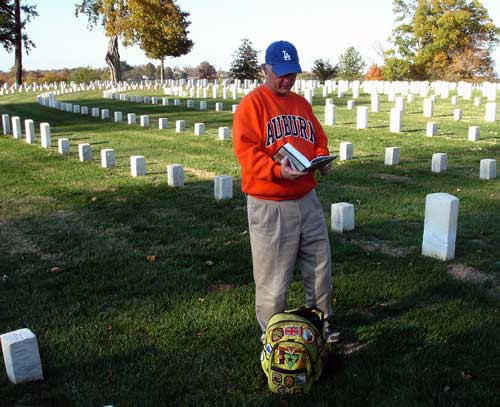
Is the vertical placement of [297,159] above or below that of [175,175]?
above

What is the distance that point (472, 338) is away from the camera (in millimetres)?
4121

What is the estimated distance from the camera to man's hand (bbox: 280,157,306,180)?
340 centimetres

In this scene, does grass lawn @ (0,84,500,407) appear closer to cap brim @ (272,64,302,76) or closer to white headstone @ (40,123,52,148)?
cap brim @ (272,64,302,76)

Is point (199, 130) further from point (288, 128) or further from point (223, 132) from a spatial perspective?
point (288, 128)

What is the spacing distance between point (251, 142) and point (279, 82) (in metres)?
0.43

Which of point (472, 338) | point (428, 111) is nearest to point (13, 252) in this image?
point (472, 338)

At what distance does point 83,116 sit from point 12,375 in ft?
65.2

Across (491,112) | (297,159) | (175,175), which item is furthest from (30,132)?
(297,159)

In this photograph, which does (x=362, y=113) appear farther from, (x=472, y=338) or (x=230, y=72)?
(x=230, y=72)

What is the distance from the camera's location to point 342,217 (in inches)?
266

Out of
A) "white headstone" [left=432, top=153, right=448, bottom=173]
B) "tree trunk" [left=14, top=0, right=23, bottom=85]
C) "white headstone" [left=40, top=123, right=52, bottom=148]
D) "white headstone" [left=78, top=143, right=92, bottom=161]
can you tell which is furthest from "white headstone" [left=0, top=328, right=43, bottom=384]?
"tree trunk" [left=14, top=0, right=23, bottom=85]

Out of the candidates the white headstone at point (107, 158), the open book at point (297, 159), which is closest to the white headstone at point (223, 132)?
the white headstone at point (107, 158)

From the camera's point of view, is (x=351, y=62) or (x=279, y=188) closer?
(x=279, y=188)

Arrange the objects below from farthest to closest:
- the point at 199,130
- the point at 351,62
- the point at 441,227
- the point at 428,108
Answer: the point at 351,62 < the point at 428,108 < the point at 199,130 < the point at 441,227
